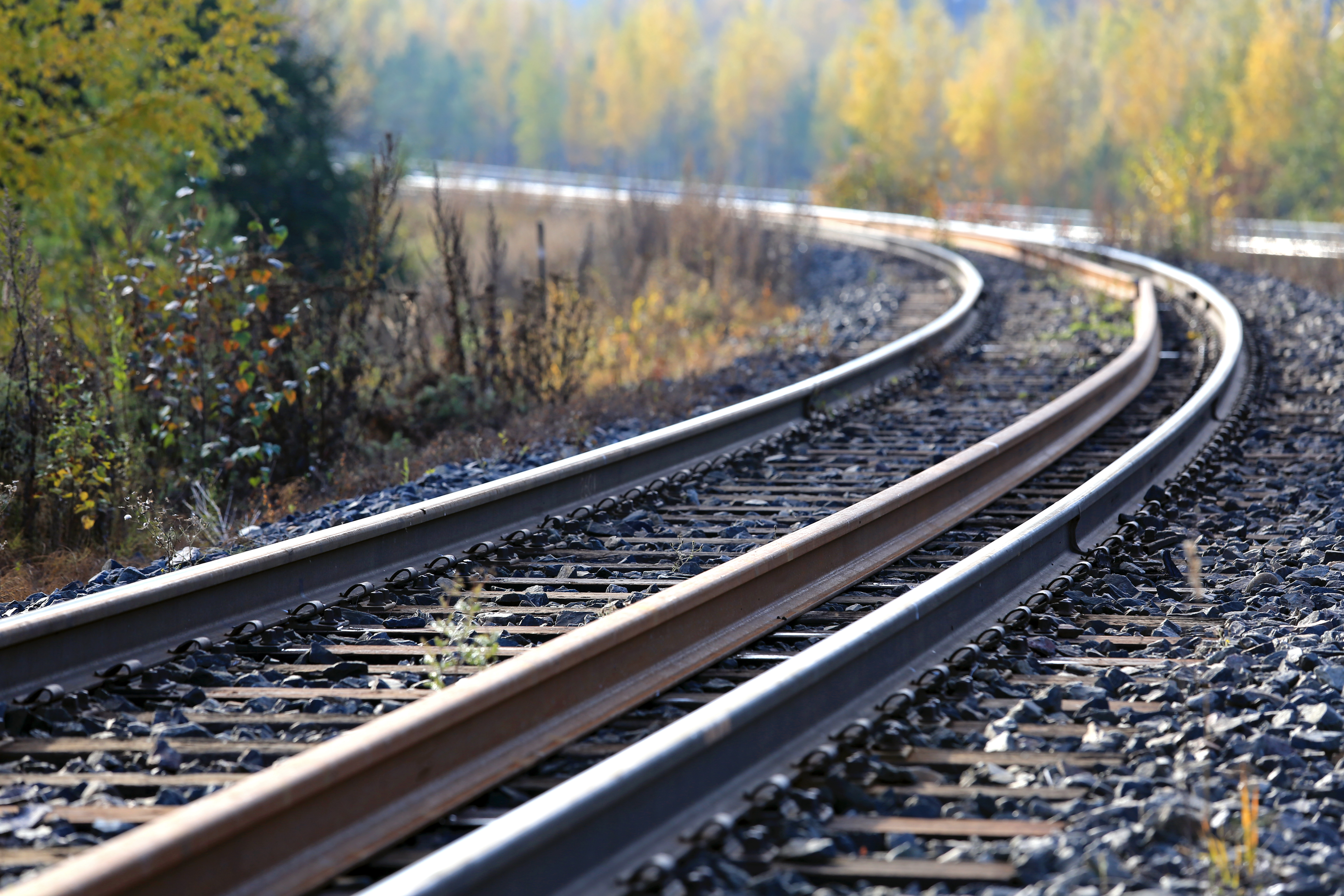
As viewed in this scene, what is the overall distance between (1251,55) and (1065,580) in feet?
183

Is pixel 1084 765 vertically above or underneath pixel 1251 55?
underneath

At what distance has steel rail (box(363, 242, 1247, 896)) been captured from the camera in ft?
7.84

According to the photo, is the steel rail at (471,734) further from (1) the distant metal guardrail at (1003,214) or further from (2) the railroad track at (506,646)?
(1) the distant metal guardrail at (1003,214)

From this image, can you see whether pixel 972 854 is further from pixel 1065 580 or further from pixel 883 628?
pixel 1065 580

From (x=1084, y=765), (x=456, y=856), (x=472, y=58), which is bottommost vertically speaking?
(x=1084, y=765)

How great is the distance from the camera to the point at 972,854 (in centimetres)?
275

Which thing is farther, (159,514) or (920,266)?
(920,266)

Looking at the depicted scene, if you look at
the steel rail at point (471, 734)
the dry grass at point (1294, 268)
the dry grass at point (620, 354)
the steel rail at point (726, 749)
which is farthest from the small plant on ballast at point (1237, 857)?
the dry grass at point (1294, 268)

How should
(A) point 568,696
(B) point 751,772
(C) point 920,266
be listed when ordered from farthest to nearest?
1. (C) point 920,266
2. (A) point 568,696
3. (B) point 751,772

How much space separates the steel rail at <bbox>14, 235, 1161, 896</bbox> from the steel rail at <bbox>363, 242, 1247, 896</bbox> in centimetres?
30

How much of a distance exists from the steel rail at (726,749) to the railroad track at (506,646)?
0.28 feet

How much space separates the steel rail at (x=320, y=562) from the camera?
147 inches

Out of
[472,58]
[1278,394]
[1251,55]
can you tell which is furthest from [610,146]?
[1278,394]

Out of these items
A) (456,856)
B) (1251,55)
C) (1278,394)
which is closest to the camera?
(456,856)
